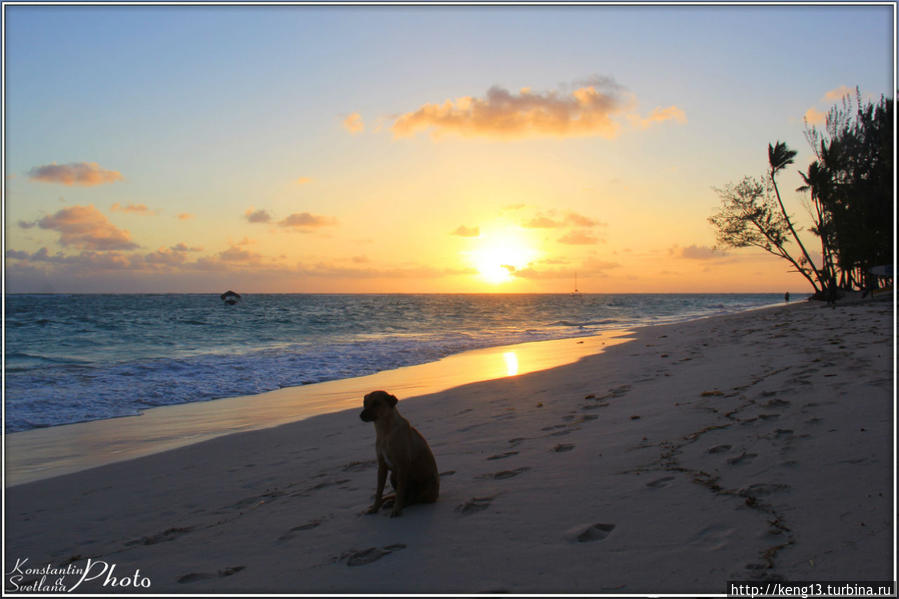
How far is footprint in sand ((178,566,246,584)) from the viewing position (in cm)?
346

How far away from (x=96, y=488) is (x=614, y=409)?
20.6ft

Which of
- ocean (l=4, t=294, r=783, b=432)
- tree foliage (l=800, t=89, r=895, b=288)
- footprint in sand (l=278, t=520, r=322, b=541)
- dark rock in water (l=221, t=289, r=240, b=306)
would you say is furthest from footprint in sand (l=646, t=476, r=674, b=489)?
dark rock in water (l=221, t=289, r=240, b=306)

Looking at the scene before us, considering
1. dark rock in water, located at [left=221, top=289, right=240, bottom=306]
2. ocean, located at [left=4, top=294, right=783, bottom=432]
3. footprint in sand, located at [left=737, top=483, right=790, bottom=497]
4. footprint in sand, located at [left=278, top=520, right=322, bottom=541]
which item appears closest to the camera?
footprint in sand, located at [left=737, top=483, right=790, bottom=497]

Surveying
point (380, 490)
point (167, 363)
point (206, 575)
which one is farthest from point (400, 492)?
point (167, 363)

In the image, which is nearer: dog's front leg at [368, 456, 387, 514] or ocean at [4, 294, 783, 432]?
dog's front leg at [368, 456, 387, 514]

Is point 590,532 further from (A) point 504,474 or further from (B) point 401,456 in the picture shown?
(B) point 401,456

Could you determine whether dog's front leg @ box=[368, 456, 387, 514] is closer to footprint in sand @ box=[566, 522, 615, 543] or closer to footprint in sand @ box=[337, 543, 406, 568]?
footprint in sand @ box=[337, 543, 406, 568]

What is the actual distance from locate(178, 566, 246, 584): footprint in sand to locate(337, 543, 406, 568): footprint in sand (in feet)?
2.30

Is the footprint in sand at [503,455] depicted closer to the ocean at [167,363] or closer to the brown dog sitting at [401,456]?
the brown dog sitting at [401,456]

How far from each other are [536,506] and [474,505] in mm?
488

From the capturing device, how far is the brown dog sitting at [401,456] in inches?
168

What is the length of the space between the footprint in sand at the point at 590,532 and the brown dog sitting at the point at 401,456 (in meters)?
1.25

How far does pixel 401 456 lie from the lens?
14.1 ft

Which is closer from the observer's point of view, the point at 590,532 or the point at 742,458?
the point at 590,532
